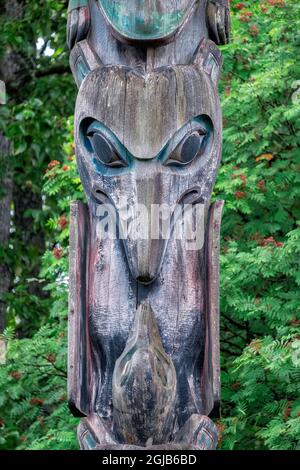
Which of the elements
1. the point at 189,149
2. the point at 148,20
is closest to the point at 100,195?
the point at 189,149

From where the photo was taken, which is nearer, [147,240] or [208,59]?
[147,240]

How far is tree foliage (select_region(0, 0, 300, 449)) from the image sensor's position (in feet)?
29.3

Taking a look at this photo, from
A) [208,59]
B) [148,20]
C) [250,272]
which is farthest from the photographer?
[250,272]

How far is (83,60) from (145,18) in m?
0.46

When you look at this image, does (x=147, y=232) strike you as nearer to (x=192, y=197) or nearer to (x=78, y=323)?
(x=192, y=197)

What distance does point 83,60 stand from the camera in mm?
6730

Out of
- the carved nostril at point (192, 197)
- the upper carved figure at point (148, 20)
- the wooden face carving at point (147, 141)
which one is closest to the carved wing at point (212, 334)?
the carved nostril at point (192, 197)

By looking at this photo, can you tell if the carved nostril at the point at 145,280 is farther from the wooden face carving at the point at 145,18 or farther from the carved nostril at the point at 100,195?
the wooden face carving at the point at 145,18

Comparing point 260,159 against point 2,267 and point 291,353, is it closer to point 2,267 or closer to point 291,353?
point 291,353

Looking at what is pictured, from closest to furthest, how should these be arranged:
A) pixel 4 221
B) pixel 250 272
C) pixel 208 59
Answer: pixel 208 59
pixel 250 272
pixel 4 221

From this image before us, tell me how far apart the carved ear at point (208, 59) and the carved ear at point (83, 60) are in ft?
1.85

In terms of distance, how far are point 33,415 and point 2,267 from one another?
332 centimetres

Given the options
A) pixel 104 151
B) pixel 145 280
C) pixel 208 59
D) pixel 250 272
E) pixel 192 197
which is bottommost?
pixel 250 272

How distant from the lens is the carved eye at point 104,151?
6.31 meters
